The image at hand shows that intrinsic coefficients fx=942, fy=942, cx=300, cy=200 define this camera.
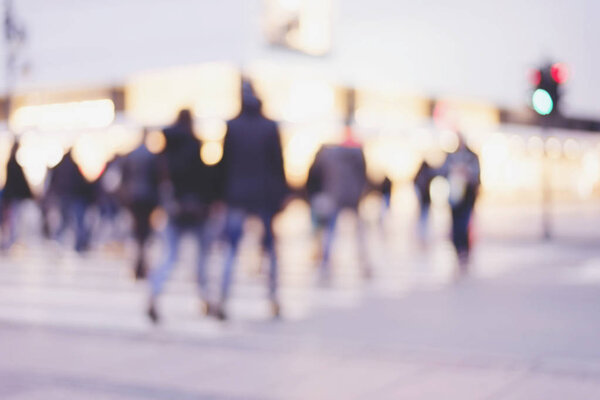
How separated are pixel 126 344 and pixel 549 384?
9.97 ft

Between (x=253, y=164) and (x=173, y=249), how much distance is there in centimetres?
100

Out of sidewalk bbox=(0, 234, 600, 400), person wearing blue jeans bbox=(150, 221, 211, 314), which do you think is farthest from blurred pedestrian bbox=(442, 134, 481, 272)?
person wearing blue jeans bbox=(150, 221, 211, 314)

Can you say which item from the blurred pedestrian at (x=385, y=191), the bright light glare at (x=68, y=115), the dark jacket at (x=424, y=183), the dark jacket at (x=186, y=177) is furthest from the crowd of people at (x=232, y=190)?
the bright light glare at (x=68, y=115)

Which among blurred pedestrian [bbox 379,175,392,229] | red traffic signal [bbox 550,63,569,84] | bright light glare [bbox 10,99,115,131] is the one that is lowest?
blurred pedestrian [bbox 379,175,392,229]

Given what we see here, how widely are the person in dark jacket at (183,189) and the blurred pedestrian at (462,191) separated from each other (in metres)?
4.40

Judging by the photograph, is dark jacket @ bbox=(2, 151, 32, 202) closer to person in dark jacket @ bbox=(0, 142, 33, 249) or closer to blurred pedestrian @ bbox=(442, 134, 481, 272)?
person in dark jacket @ bbox=(0, 142, 33, 249)

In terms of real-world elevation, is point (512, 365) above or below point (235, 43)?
below

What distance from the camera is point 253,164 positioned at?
7.66m

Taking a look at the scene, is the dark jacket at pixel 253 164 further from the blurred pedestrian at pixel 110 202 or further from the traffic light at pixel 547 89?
the traffic light at pixel 547 89

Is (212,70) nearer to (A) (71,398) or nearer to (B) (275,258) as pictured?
(B) (275,258)

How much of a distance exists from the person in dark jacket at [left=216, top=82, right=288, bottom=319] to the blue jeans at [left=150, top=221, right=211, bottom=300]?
0.22 m

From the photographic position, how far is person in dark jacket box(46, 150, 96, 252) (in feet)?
50.2

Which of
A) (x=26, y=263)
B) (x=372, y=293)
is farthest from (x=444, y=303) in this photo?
(x=26, y=263)

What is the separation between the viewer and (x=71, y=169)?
1533cm
